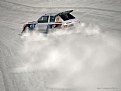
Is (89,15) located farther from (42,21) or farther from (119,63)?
(119,63)

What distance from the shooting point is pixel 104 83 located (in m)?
9.83

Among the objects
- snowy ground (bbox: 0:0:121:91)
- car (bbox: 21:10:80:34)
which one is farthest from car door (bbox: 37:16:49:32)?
snowy ground (bbox: 0:0:121:91)

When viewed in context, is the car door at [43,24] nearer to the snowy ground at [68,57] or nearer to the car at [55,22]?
the car at [55,22]

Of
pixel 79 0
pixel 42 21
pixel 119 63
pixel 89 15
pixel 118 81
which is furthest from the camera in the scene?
pixel 79 0

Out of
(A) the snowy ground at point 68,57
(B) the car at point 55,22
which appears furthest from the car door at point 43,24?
(A) the snowy ground at point 68,57

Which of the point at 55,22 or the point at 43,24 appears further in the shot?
the point at 43,24

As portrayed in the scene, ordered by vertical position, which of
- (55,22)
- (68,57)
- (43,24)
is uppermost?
(55,22)

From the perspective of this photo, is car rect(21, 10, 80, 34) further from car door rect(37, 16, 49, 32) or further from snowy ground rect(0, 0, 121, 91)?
snowy ground rect(0, 0, 121, 91)

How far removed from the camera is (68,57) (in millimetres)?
12164

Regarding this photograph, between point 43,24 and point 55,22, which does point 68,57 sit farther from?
point 43,24

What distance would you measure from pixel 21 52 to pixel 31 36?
161 cm

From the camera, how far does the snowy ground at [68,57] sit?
10.3m

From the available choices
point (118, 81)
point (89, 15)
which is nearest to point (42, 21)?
point (89, 15)

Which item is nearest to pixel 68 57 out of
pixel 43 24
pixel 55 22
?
pixel 55 22
